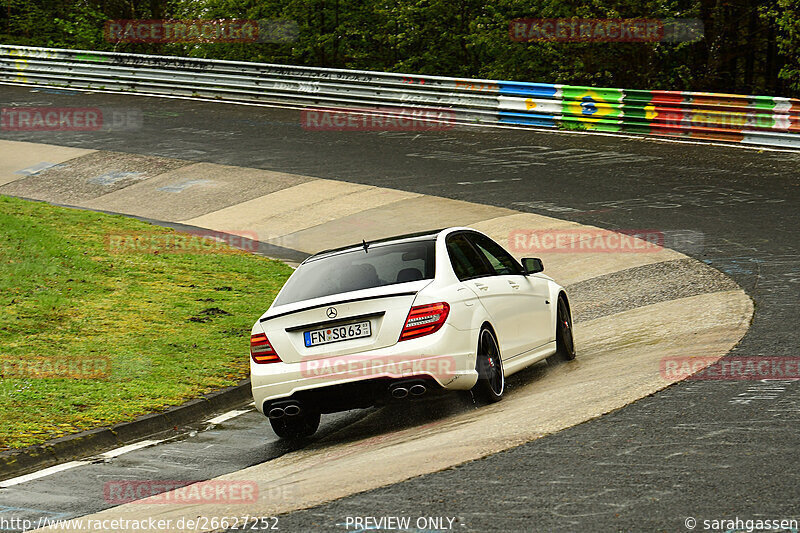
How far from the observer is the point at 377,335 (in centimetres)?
789

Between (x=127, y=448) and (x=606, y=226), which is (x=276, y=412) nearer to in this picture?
(x=127, y=448)

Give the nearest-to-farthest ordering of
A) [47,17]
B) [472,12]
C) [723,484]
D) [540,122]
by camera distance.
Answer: [723,484]
[540,122]
[472,12]
[47,17]

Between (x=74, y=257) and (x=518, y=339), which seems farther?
(x=74, y=257)

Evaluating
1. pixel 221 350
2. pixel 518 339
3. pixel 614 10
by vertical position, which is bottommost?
pixel 221 350

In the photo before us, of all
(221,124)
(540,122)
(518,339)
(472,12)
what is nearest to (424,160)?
(540,122)

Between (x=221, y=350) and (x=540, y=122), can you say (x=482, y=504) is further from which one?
(x=540, y=122)

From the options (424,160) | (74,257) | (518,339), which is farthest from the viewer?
(424,160)

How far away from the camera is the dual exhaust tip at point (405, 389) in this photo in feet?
25.5

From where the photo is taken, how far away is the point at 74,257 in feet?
51.2

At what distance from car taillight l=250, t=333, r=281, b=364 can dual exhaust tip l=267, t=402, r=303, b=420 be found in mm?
348

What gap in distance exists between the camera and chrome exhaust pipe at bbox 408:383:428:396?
7.79m

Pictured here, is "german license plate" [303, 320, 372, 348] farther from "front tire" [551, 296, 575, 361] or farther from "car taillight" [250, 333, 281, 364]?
"front tire" [551, 296, 575, 361]

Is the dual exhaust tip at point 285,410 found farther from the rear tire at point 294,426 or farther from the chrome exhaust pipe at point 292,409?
the rear tire at point 294,426

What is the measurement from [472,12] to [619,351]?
23.3 meters
